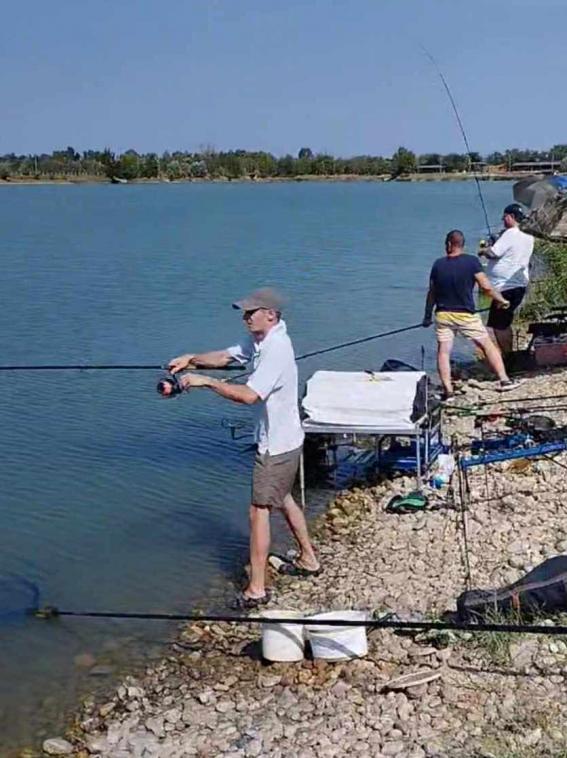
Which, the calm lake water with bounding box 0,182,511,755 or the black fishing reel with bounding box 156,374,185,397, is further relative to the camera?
the calm lake water with bounding box 0,182,511,755

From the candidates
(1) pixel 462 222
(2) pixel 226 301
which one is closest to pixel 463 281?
(2) pixel 226 301

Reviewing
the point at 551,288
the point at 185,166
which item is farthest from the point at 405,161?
the point at 185,166

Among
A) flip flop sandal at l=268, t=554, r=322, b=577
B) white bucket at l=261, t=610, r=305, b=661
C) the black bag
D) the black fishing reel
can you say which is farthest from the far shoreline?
white bucket at l=261, t=610, r=305, b=661

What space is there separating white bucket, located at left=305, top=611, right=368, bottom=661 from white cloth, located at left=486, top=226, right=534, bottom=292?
702cm

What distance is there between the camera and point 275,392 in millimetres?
6645

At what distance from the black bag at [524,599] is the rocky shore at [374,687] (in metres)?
0.13

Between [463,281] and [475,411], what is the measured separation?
1514 mm

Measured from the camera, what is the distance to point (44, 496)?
33.8 feet

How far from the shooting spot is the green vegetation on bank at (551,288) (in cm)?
1612

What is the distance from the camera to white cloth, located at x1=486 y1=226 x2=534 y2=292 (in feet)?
39.9

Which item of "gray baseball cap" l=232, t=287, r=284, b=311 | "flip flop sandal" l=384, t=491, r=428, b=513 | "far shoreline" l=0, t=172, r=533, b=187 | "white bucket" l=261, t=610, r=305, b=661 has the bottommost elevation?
"far shoreline" l=0, t=172, r=533, b=187

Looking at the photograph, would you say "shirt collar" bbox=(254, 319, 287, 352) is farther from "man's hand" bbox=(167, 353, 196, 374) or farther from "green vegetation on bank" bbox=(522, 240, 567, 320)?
"green vegetation on bank" bbox=(522, 240, 567, 320)

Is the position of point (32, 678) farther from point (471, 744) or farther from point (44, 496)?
point (44, 496)

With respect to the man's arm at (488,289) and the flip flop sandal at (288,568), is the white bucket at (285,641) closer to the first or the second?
the flip flop sandal at (288,568)
